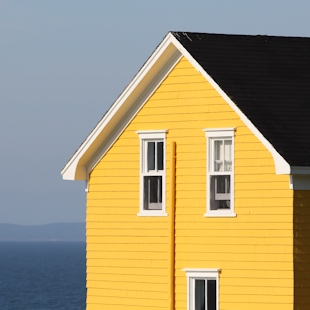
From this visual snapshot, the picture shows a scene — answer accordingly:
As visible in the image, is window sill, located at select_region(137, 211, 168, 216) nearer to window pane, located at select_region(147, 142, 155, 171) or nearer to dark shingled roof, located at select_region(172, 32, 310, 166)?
window pane, located at select_region(147, 142, 155, 171)

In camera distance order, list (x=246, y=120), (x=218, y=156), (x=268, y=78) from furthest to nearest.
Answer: (x=268, y=78) < (x=218, y=156) < (x=246, y=120)

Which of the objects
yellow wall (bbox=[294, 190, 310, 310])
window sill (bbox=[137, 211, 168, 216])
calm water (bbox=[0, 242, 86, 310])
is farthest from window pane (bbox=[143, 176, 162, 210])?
calm water (bbox=[0, 242, 86, 310])

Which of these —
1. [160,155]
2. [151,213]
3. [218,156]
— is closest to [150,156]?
[160,155]

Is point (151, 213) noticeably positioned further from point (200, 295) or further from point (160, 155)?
point (200, 295)

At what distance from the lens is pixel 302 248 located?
29.9 m

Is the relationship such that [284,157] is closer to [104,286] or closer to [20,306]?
[104,286]

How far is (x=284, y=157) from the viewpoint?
29.3 m

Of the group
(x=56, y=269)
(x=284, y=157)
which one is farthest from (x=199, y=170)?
(x=56, y=269)

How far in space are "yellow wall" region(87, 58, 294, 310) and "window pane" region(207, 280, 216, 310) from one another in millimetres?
434

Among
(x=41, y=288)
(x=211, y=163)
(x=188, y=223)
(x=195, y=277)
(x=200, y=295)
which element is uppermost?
(x=211, y=163)

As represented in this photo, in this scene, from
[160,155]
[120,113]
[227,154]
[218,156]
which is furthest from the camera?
[120,113]

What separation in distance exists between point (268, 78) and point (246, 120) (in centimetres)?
194

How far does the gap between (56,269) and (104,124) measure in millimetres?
165528

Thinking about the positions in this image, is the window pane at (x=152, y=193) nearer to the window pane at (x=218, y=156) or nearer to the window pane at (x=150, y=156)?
the window pane at (x=150, y=156)
